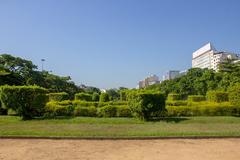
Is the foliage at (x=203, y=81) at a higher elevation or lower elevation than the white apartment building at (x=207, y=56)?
lower

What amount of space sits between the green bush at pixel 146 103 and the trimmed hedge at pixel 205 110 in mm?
1935

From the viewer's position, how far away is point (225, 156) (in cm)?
972

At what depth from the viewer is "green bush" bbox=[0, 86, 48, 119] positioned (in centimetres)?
1719

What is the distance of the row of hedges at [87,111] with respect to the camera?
18.7 m

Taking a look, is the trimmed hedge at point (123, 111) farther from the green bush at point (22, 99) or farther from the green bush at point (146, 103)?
the green bush at point (22, 99)

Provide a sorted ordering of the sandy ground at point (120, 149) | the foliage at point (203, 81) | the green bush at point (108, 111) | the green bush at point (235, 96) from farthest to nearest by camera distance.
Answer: the foliage at point (203, 81), the green bush at point (235, 96), the green bush at point (108, 111), the sandy ground at point (120, 149)

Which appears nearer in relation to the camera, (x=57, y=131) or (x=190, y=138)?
(x=190, y=138)

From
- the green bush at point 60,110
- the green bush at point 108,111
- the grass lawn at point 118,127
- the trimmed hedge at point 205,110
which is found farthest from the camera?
the trimmed hedge at point 205,110

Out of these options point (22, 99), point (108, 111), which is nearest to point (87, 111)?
point (108, 111)

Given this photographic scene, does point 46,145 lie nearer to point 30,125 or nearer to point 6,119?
point 30,125

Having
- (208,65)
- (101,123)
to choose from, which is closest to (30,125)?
(101,123)

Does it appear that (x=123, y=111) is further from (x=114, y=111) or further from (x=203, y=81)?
(x=203, y=81)

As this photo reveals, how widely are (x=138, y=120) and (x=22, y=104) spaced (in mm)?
5639

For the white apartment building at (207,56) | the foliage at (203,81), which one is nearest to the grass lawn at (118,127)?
the foliage at (203,81)
